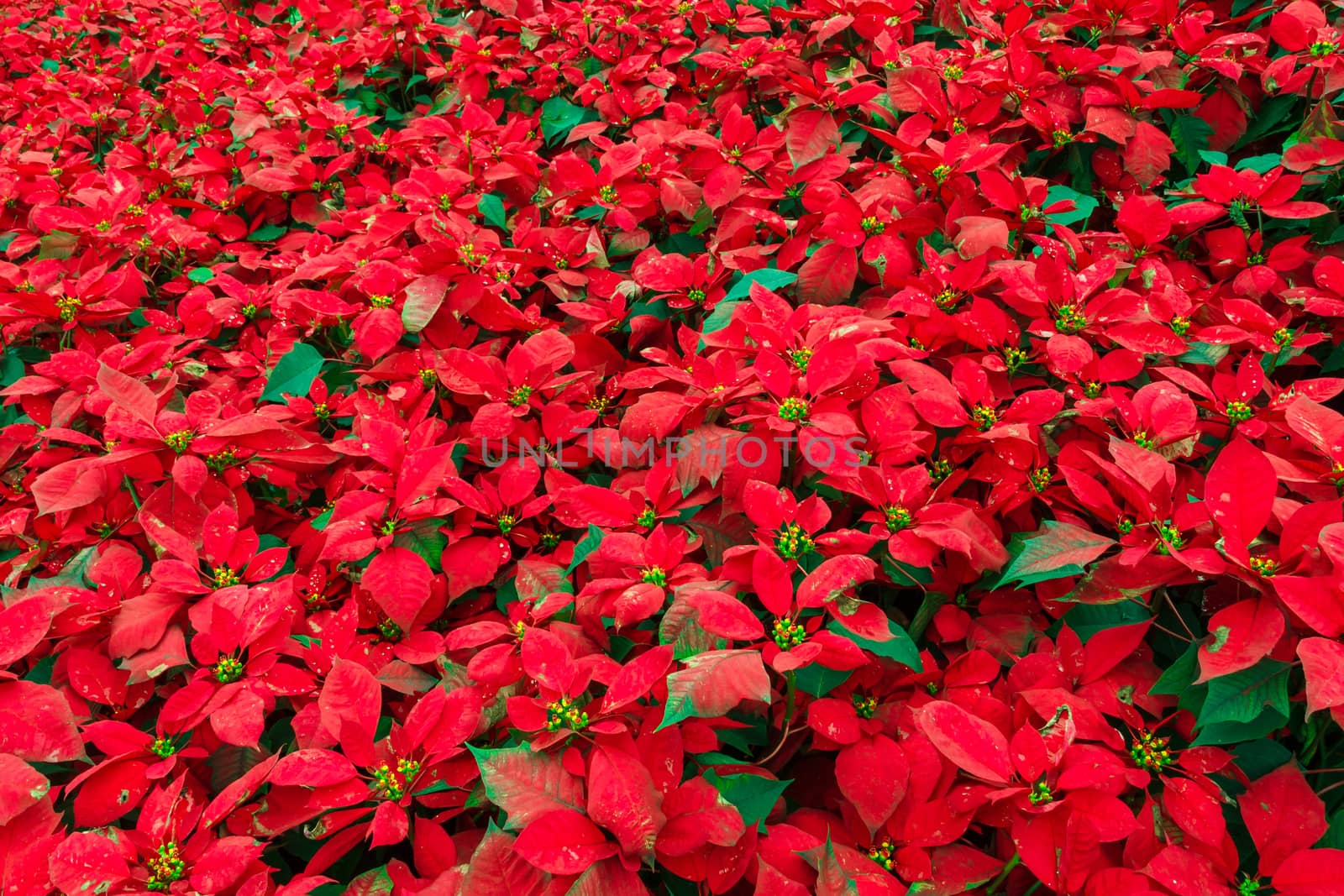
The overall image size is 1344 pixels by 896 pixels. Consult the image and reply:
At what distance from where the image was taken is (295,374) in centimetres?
137

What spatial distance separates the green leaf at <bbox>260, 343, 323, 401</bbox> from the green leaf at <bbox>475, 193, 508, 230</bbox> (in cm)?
44

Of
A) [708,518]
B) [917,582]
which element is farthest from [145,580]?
[917,582]

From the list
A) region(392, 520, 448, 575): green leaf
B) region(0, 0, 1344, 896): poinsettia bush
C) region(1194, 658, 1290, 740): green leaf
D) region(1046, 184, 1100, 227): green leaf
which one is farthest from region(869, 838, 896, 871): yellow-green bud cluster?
region(1046, 184, 1100, 227): green leaf

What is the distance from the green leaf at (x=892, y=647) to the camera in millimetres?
853

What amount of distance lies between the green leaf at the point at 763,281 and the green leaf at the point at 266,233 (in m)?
1.11

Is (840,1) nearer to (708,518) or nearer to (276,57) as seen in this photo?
(708,518)

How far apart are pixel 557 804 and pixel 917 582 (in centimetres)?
47

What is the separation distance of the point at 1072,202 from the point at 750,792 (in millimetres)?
1073

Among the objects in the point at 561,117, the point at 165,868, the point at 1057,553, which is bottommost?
the point at 165,868

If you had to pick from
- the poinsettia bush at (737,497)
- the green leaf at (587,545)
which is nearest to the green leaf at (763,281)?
the poinsettia bush at (737,497)

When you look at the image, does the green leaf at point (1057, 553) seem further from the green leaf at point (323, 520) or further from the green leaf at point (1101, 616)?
the green leaf at point (323, 520)

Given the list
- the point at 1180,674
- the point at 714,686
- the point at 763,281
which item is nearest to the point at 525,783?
the point at 714,686

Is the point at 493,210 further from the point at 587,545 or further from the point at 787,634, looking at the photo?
the point at 787,634

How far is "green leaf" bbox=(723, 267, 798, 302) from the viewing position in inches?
50.9
